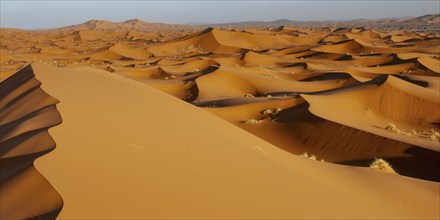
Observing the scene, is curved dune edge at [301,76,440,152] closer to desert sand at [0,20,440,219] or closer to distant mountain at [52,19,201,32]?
desert sand at [0,20,440,219]

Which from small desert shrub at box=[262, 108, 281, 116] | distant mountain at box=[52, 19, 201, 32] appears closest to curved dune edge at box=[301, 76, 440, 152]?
small desert shrub at box=[262, 108, 281, 116]

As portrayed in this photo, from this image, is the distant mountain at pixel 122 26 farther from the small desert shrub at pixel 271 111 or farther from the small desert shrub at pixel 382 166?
the small desert shrub at pixel 382 166

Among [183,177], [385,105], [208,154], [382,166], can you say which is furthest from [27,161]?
[385,105]

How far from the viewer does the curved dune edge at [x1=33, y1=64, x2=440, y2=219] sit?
3.67m

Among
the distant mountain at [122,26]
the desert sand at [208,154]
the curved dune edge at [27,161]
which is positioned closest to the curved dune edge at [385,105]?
the desert sand at [208,154]

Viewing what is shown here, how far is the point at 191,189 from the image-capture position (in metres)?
4.09

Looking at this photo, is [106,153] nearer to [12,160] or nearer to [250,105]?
[12,160]

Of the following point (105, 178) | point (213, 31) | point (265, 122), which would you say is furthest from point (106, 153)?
point (213, 31)

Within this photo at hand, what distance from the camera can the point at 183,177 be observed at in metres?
4.36

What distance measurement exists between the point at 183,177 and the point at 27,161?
62.0 inches

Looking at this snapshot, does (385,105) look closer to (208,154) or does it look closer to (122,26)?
(208,154)

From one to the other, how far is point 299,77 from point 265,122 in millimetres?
11519

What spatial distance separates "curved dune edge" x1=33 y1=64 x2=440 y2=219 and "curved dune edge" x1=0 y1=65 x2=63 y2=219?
4.9 inches

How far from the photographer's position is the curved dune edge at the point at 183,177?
367 cm
